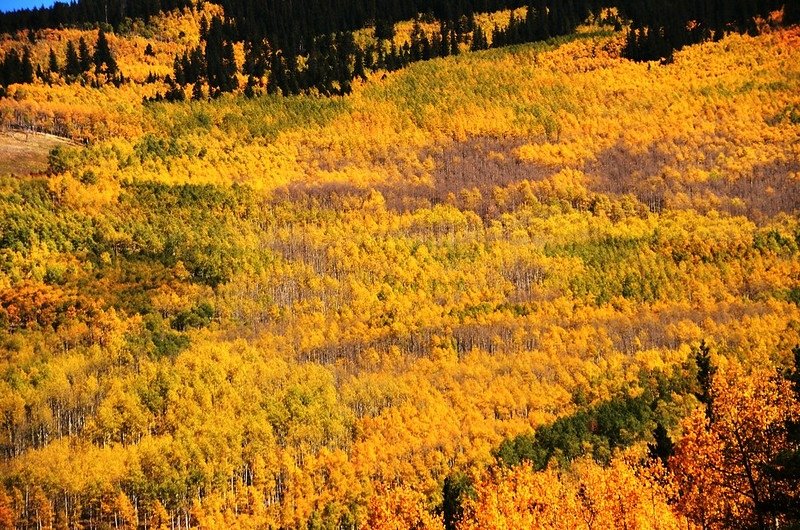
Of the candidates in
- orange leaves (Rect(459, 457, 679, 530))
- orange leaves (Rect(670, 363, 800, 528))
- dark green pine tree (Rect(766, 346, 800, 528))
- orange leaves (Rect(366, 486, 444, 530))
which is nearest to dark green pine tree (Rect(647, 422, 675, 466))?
orange leaves (Rect(459, 457, 679, 530))

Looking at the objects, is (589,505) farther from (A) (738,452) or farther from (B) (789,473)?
(B) (789,473)

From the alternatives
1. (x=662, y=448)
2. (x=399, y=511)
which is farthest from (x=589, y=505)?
(x=399, y=511)

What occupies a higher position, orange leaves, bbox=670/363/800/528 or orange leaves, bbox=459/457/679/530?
orange leaves, bbox=670/363/800/528

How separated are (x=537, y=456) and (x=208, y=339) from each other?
217ft

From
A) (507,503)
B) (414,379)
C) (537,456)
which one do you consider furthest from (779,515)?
(414,379)

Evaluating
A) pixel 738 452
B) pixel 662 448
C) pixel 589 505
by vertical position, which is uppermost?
pixel 738 452

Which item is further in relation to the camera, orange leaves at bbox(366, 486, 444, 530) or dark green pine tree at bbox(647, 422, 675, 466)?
orange leaves at bbox(366, 486, 444, 530)

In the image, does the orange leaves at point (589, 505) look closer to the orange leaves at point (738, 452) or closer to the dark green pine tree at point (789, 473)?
the orange leaves at point (738, 452)

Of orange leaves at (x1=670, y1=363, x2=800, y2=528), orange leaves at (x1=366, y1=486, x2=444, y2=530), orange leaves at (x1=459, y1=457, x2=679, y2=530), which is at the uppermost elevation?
orange leaves at (x1=670, y1=363, x2=800, y2=528)

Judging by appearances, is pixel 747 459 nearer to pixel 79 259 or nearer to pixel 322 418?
pixel 322 418

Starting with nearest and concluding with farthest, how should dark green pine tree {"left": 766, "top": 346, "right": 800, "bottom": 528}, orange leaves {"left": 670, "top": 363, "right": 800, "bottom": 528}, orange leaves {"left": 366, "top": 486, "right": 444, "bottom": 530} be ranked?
dark green pine tree {"left": 766, "top": 346, "right": 800, "bottom": 528} → orange leaves {"left": 670, "top": 363, "right": 800, "bottom": 528} → orange leaves {"left": 366, "top": 486, "right": 444, "bottom": 530}

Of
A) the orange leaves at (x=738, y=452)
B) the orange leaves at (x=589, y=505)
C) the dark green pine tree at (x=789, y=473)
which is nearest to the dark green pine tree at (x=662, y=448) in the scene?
the orange leaves at (x=589, y=505)

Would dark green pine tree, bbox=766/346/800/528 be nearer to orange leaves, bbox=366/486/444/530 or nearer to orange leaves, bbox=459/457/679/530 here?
orange leaves, bbox=459/457/679/530

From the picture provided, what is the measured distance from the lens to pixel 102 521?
120 m
